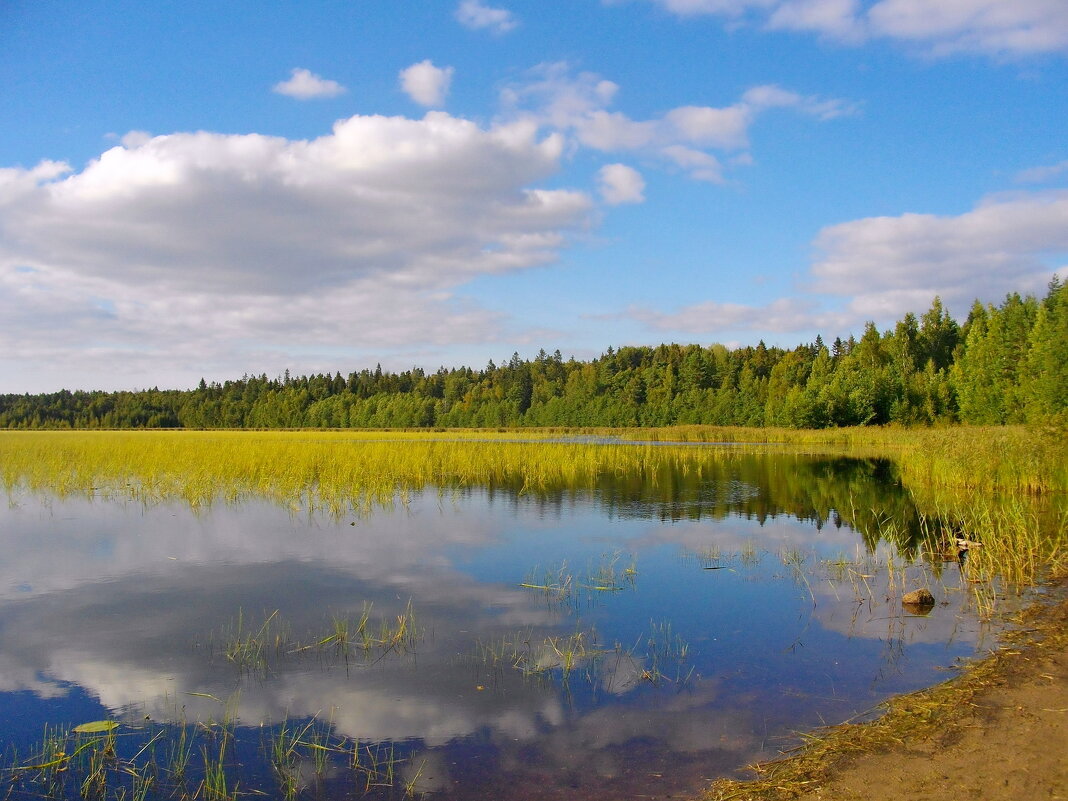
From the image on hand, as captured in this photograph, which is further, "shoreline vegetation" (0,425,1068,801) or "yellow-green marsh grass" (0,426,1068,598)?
"yellow-green marsh grass" (0,426,1068,598)

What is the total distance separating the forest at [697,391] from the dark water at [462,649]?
13743 mm

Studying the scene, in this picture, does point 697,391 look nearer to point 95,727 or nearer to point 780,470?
point 780,470

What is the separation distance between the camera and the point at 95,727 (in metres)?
5.12

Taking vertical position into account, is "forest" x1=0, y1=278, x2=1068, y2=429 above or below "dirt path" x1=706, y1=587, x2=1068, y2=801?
above

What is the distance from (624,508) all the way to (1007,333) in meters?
46.4

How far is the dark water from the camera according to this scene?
15.3 ft

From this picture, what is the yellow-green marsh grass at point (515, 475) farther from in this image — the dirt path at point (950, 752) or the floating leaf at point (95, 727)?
the floating leaf at point (95, 727)

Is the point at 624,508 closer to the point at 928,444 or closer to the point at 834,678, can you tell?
the point at 834,678

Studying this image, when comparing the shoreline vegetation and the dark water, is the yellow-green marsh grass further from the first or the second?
the dark water

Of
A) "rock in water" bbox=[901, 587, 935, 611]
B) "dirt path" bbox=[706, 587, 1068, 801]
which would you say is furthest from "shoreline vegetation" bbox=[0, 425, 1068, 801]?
"rock in water" bbox=[901, 587, 935, 611]

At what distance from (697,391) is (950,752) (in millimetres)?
79082

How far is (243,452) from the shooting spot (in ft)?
84.7

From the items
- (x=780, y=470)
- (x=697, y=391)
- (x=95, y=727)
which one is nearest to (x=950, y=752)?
(x=95, y=727)

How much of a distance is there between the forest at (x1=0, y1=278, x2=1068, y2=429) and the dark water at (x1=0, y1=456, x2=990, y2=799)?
1374cm
